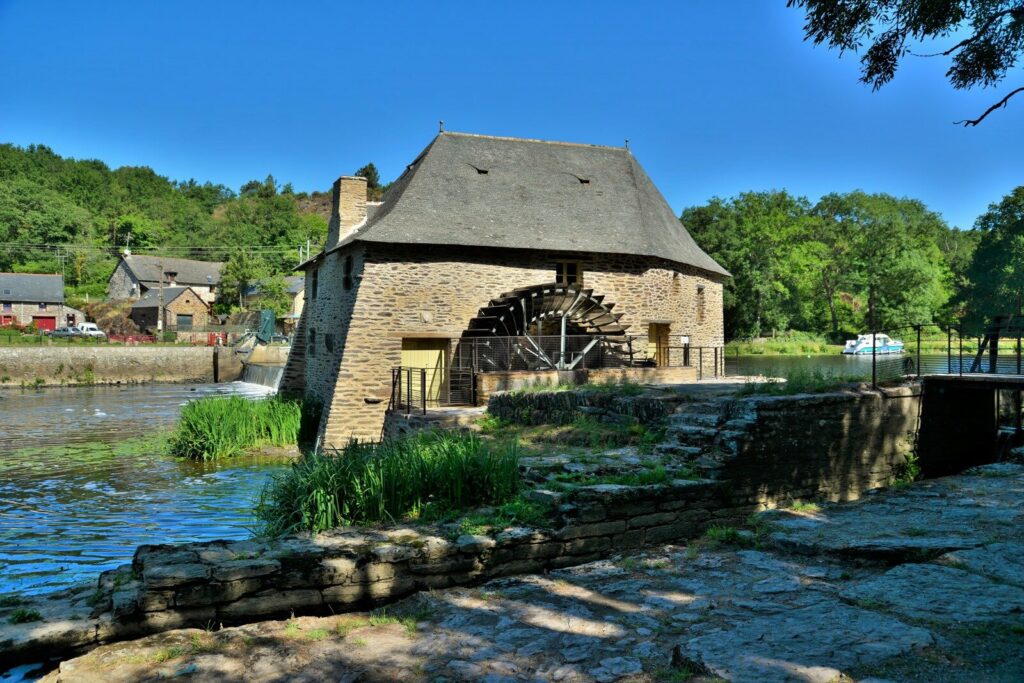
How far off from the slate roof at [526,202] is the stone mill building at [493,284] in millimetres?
47

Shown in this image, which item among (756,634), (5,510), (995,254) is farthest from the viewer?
(995,254)

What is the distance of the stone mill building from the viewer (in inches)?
674

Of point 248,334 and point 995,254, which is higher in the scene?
point 995,254

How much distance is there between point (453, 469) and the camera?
6.59m

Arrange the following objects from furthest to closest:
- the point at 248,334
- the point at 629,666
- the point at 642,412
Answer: the point at 248,334 < the point at 642,412 < the point at 629,666

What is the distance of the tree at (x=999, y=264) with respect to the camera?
2580cm

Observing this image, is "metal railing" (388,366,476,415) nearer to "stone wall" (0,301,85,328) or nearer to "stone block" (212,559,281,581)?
"stone block" (212,559,281,581)

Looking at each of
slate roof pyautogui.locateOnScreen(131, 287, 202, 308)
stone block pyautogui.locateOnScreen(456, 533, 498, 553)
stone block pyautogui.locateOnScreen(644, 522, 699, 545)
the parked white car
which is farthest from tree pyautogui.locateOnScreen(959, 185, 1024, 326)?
slate roof pyautogui.locateOnScreen(131, 287, 202, 308)

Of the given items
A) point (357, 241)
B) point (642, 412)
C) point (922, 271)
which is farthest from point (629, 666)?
point (922, 271)

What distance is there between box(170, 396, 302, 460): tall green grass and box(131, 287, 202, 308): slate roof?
38.2 metres

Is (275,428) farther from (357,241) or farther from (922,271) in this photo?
(922,271)

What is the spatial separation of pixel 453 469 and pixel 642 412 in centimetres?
365

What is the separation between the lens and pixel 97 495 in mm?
12586

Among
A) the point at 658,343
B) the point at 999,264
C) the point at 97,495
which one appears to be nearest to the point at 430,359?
the point at 658,343
